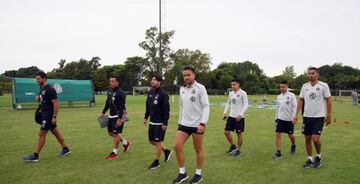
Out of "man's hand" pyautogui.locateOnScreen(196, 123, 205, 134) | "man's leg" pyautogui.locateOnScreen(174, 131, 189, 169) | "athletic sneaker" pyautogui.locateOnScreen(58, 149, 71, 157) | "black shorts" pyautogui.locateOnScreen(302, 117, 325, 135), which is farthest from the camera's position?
"athletic sneaker" pyautogui.locateOnScreen(58, 149, 71, 157)

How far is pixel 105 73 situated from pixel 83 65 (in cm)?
1536

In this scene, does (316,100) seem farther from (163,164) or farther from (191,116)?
(163,164)

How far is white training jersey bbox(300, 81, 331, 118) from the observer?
23.0 feet

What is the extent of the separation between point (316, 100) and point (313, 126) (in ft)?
1.95

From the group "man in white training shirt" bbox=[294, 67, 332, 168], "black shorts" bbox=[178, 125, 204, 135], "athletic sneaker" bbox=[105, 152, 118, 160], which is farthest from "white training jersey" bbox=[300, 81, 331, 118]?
"athletic sneaker" bbox=[105, 152, 118, 160]

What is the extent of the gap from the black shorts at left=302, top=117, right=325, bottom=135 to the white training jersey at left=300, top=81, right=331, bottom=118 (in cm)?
9

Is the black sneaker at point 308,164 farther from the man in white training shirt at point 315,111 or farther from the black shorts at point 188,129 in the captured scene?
the black shorts at point 188,129

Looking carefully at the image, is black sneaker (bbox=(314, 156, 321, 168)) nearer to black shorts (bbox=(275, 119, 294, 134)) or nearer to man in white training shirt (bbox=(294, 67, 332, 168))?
man in white training shirt (bbox=(294, 67, 332, 168))

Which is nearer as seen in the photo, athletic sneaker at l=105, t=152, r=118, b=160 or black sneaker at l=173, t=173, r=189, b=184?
black sneaker at l=173, t=173, r=189, b=184

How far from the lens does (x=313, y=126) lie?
700 cm

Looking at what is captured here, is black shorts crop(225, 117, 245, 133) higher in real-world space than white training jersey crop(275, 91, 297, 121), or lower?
lower

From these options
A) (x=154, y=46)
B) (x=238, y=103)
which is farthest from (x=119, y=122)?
(x=154, y=46)

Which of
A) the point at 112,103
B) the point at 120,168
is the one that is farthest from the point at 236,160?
the point at 112,103

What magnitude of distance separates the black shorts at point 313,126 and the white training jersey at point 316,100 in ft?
0.30
